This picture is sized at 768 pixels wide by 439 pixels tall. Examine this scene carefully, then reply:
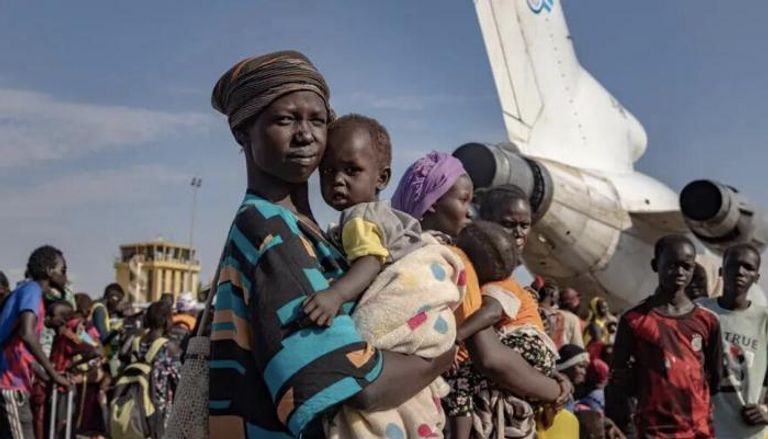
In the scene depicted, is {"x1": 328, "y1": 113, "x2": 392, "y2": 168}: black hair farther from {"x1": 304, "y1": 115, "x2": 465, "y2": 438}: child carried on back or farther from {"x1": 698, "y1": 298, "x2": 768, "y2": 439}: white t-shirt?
{"x1": 698, "y1": 298, "x2": 768, "y2": 439}: white t-shirt

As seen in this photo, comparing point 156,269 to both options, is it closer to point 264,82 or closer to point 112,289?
point 112,289

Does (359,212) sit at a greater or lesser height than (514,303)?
greater

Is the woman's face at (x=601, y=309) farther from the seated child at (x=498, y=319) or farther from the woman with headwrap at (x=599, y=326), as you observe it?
the seated child at (x=498, y=319)

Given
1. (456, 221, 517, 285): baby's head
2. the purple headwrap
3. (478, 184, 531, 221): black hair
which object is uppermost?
the purple headwrap

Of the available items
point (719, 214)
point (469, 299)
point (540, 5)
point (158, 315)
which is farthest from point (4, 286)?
point (540, 5)

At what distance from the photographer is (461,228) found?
3.02 m

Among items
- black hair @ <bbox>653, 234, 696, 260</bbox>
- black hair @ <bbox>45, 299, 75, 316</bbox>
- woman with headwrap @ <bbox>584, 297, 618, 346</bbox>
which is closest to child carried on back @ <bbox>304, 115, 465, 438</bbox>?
black hair @ <bbox>653, 234, 696, 260</bbox>

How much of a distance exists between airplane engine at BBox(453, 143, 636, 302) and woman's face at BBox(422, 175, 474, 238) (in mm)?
8749

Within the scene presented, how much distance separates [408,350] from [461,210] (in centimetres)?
113

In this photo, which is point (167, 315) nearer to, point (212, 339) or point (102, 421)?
point (102, 421)

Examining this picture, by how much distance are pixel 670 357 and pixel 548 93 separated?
12.1 metres

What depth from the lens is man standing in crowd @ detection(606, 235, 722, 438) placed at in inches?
179

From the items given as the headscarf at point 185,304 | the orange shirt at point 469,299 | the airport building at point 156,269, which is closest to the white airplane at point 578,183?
the headscarf at point 185,304

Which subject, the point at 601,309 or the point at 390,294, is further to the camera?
the point at 601,309
